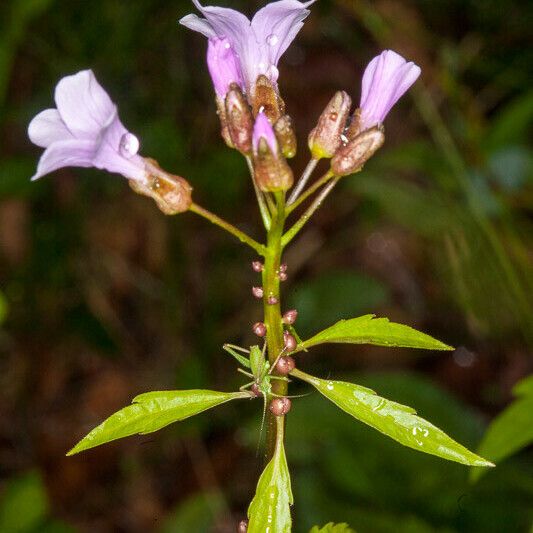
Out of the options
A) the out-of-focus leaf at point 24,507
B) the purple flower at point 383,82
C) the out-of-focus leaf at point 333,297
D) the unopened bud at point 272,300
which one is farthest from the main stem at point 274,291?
the out-of-focus leaf at point 333,297

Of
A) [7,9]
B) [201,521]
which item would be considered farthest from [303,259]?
[7,9]

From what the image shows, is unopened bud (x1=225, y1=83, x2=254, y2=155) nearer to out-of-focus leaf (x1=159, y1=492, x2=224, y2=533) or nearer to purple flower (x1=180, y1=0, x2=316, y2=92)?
purple flower (x1=180, y1=0, x2=316, y2=92)

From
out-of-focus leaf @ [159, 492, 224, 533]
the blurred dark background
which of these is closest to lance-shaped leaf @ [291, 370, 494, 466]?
the blurred dark background

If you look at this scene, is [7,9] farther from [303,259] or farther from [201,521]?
[201,521]

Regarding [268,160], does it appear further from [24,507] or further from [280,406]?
[24,507]

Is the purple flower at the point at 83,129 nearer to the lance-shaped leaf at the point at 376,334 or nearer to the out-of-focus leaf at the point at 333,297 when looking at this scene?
the lance-shaped leaf at the point at 376,334

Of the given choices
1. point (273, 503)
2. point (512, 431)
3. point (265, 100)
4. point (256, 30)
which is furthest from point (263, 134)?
point (512, 431)
